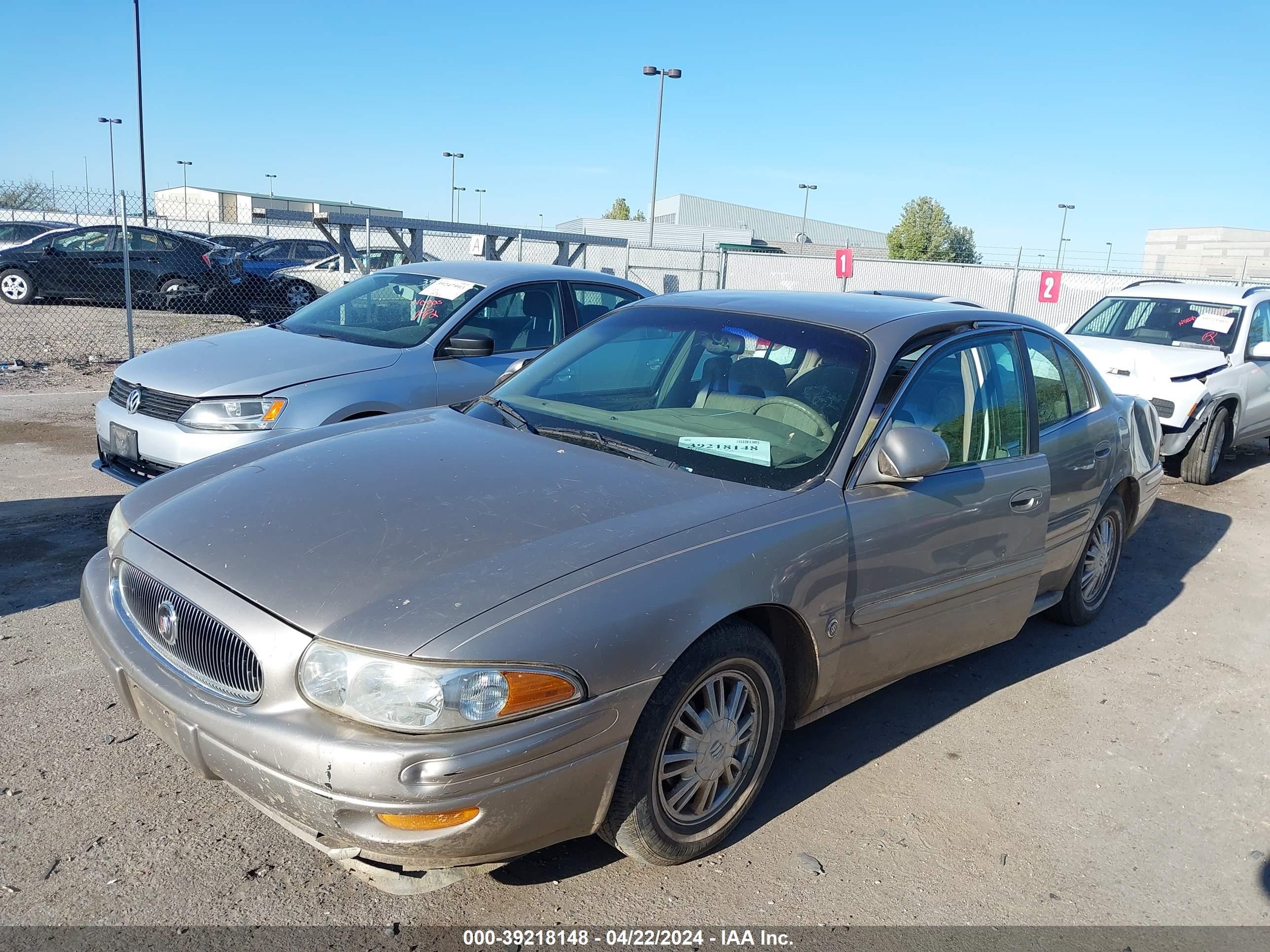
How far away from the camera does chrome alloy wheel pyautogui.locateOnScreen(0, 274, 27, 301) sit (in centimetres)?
1728

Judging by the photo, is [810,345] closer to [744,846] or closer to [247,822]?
→ [744,846]

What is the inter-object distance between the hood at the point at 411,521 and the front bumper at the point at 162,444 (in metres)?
1.92

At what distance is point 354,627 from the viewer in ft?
7.82

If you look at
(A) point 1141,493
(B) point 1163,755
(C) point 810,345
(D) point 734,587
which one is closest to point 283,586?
(D) point 734,587

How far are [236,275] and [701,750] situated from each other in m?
16.6

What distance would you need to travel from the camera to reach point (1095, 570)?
5164 millimetres

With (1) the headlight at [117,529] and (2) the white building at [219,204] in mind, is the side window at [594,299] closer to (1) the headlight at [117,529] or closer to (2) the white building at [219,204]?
(1) the headlight at [117,529]

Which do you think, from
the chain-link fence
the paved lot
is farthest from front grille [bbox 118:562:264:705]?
the chain-link fence

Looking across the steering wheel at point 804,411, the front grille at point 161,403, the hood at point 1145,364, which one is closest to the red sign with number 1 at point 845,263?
the hood at point 1145,364

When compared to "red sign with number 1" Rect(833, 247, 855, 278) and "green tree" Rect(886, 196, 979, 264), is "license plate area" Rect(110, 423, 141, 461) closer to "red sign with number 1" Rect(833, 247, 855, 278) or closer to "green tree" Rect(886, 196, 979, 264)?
"red sign with number 1" Rect(833, 247, 855, 278)

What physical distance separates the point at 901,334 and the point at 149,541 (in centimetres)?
266

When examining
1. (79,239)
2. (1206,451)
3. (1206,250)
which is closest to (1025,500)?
(1206,451)

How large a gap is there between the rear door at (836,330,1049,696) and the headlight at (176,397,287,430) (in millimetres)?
3517

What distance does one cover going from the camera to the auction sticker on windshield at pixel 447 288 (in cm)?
661
